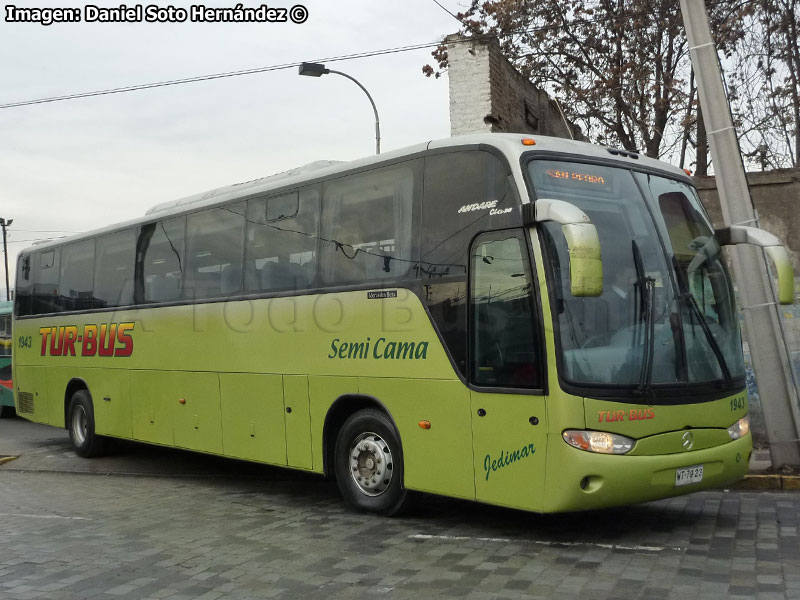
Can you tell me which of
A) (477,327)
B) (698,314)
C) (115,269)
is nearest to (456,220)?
(477,327)

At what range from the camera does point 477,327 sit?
24.6ft

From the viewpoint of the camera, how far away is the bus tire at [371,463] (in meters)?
8.45

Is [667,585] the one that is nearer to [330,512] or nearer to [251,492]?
[330,512]

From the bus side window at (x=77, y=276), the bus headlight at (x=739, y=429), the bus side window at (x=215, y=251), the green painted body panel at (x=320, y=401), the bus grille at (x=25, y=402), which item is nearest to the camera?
the bus headlight at (x=739, y=429)

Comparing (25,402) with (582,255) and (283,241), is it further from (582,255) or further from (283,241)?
(582,255)

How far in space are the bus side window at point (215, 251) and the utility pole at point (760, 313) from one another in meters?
5.27

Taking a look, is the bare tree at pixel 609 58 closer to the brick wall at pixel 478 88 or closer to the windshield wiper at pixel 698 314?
the brick wall at pixel 478 88

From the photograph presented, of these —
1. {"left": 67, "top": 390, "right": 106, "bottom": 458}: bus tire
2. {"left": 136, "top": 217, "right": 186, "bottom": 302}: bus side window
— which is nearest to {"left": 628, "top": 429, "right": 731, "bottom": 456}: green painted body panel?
{"left": 136, "top": 217, "right": 186, "bottom": 302}: bus side window

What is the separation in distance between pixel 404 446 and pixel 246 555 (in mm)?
1738

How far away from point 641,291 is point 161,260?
6.80m

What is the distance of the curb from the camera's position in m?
9.58

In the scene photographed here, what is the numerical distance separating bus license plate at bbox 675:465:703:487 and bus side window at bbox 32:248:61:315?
10.8 m

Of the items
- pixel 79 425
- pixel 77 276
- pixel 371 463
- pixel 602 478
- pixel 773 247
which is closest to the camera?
pixel 602 478

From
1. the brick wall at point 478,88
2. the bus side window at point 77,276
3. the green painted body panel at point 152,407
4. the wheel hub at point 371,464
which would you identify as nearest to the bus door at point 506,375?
the wheel hub at point 371,464
